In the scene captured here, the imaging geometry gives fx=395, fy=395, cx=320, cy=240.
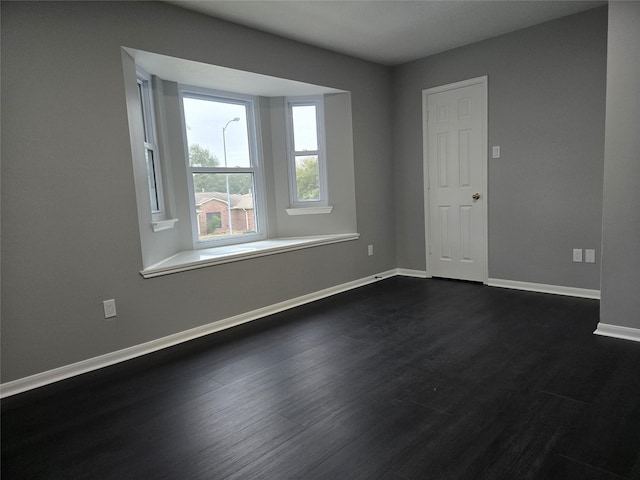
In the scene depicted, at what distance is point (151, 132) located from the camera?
3.38 metres

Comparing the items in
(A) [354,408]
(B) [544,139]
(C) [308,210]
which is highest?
(B) [544,139]

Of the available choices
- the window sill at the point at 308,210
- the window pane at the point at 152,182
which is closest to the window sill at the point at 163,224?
the window pane at the point at 152,182

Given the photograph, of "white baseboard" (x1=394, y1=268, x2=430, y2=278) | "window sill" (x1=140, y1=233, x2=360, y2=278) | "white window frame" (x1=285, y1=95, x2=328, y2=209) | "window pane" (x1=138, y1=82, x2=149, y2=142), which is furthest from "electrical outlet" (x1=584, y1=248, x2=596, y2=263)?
"window pane" (x1=138, y1=82, x2=149, y2=142)

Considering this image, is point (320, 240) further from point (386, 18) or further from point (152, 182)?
point (386, 18)

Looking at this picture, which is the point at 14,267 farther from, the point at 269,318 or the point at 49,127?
the point at 269,318

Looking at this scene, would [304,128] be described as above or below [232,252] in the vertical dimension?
above

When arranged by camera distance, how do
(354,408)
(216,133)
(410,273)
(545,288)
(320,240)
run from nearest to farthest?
(354,408) → (545,288) → (216,133) → (320,240) → (410,273)

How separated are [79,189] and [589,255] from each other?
4104 millimetres

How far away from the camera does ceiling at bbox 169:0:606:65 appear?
2988 mm

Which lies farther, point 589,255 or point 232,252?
point 589,255

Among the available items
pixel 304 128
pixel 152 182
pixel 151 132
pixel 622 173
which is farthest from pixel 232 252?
pixel 622 173

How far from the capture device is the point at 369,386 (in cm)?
219

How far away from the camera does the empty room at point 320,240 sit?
1.81 m

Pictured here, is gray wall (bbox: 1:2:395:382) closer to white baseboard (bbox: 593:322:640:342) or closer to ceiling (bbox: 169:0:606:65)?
ceiling (bbox: 169:0:606:65)
